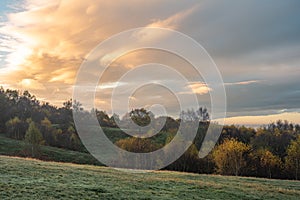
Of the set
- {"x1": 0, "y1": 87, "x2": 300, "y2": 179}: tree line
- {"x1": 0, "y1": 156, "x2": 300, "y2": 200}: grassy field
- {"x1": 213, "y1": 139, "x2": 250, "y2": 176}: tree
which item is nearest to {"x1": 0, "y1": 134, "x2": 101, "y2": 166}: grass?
{"x1": 0, "y1": 87, "x2": 300, "y2": 179}: tree line

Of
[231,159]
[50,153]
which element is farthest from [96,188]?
[50,153]

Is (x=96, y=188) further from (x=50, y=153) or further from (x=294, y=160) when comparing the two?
(x=50, y=153)

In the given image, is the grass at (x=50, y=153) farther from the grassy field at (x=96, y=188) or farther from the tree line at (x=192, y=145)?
the grassy field at (x=96, y=188)

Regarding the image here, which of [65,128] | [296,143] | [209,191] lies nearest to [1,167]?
[209,191]

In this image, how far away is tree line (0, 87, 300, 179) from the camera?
77750 millimetres

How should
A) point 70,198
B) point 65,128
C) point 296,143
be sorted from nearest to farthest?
point 70,198, point 296,143, point 65,128

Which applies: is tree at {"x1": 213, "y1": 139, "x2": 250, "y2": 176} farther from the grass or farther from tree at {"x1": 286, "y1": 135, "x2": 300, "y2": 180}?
the grass

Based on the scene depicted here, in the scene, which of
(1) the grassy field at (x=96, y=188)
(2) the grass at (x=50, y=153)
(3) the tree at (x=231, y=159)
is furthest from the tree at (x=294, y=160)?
(1) the grassy field at (x=96, y=188)

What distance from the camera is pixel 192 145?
277 feet

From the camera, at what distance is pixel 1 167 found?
23094mm

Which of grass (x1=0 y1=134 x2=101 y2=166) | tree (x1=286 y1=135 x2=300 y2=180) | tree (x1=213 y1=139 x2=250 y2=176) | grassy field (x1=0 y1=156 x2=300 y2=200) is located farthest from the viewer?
grass (x1=0 y1=134 x2=101 y2=166)

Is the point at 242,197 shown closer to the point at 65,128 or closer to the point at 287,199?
the point at 287,199

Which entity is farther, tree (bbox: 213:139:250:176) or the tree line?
the tree line

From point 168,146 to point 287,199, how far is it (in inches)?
2323
